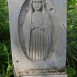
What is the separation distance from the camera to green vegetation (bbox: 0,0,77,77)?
3.55 meters

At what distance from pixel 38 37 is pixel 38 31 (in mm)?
78

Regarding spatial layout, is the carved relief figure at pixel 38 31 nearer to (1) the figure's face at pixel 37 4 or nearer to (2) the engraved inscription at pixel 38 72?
(1) the figure's face at pixel 37 4

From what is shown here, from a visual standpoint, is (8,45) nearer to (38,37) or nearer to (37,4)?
(38,37)

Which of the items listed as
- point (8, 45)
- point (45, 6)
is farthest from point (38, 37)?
point (8, 45)

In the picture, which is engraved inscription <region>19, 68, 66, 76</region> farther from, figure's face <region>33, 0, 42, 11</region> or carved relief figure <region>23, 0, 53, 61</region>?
figure's face <region>33, 0, 42, 11</region>

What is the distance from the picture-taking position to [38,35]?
3.11 m

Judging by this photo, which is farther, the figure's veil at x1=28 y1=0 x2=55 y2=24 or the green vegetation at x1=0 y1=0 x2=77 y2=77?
the green vegetation at x1=0 y1=0 x2=77 y2=77

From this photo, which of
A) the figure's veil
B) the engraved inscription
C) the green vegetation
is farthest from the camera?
the green vegetation

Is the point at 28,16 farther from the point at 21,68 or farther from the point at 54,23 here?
the point at 21,68

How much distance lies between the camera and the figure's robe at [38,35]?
120 inches

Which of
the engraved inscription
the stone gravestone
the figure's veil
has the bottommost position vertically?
the engraved inscription

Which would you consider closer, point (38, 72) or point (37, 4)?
point (37, 4)

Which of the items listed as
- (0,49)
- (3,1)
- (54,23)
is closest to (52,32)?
(54,23)

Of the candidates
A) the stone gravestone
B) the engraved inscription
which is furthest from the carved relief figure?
the engraved inscription
